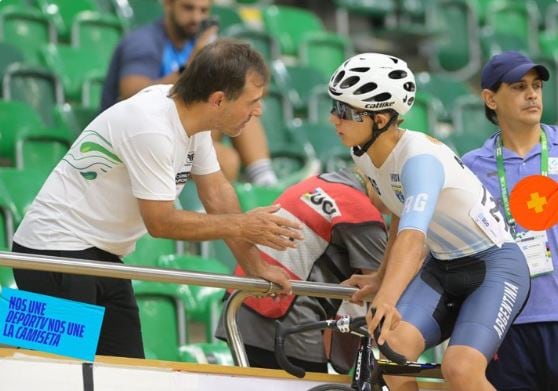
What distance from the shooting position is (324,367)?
508 centimetres

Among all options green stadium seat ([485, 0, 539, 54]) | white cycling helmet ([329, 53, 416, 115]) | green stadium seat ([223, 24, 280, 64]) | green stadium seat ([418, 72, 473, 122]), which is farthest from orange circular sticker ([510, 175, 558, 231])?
green stadium seat ([485, 0, 539, 54])

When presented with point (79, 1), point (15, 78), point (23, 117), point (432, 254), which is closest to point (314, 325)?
point (432, 254)

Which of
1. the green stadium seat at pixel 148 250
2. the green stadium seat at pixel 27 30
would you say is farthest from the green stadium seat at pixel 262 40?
the green stadium seat at pixel 148 250

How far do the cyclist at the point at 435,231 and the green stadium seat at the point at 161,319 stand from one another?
1748 millimetres

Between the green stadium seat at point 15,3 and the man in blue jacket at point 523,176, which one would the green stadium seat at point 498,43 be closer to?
the green stadium seat at point 15,3

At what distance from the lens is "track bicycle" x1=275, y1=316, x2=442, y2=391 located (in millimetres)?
4109

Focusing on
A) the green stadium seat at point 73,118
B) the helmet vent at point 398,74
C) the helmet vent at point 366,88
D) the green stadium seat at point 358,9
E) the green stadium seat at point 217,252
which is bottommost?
the green stadium seat at point 217,252

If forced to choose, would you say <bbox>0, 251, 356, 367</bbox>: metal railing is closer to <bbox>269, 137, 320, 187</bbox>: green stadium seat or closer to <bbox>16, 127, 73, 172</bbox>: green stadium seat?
<bbox>16, 127, 73, 172</bbox>: green stadium seat

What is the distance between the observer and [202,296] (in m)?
6.52

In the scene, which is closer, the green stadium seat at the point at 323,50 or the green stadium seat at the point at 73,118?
the green stadium seat at the point at 73,118

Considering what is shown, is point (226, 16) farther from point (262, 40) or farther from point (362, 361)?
point (362, 361)

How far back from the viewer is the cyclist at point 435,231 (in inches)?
168

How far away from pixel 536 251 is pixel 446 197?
664 mm

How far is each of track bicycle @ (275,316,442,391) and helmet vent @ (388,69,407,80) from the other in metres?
0.92
